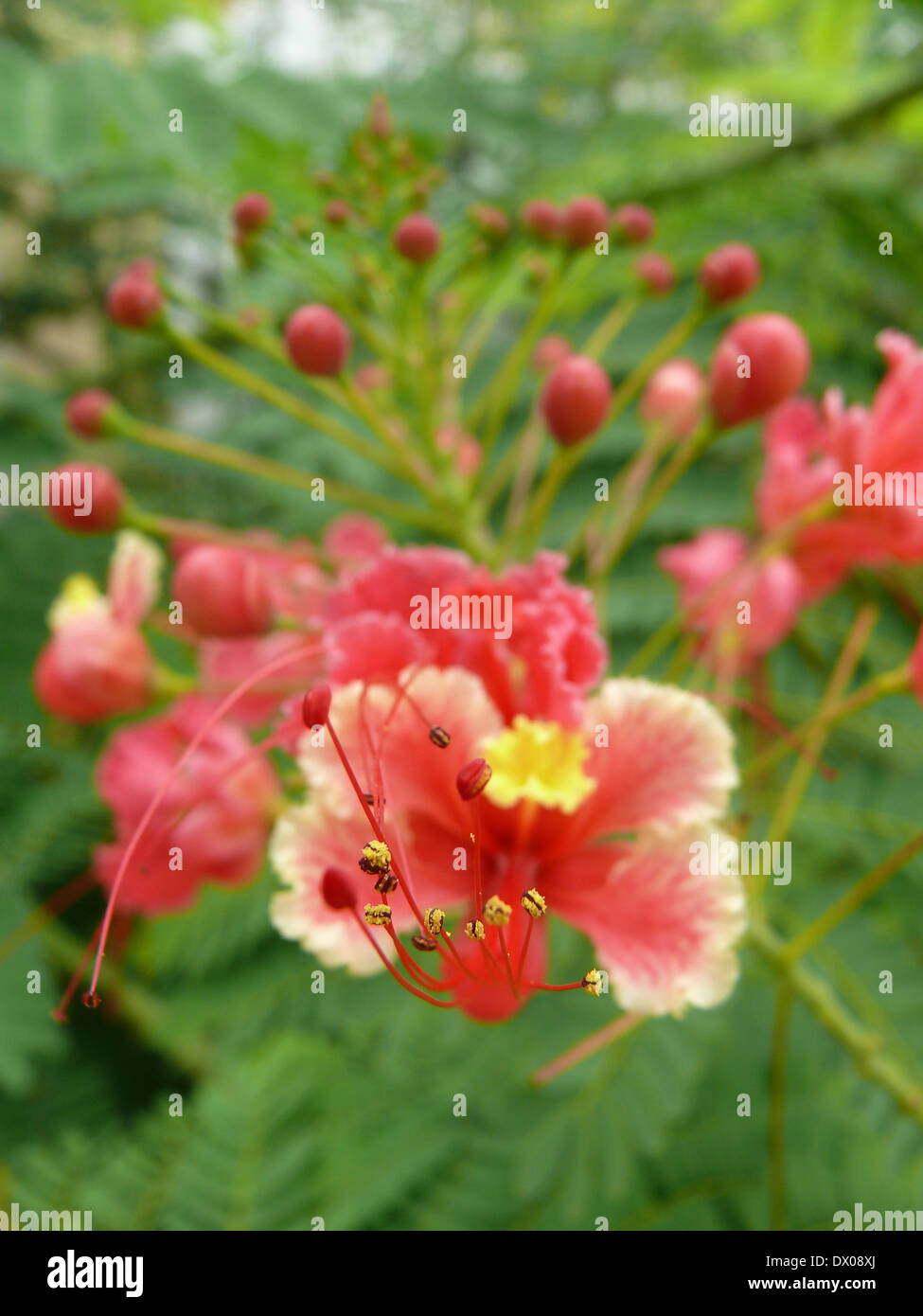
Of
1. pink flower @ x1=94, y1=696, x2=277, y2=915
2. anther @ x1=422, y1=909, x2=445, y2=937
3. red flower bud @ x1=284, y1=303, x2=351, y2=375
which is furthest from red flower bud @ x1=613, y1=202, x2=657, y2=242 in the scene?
anther @ x1=422, y1=909, x2=445, y2=937

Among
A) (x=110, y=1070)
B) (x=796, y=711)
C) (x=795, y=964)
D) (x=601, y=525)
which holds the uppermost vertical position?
(x=601, y=525)

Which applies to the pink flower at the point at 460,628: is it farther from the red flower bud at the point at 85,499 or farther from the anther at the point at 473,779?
the red flower bud at the point at 85,499

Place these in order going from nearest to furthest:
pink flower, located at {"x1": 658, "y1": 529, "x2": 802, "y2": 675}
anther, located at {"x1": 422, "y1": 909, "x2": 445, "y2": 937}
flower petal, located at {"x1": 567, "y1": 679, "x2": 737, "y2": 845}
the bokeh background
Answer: anther, located at {"x1": 422, "y1": 909, "x2": 445, "y2": 937} → flower petal, located at {"x1": 567, "y1": 679, "x2": 737, "y2": 845} → pink flower, located at {"x1": 658, "y1": 529, "x2": 802, "y2": 675} → the bokeh background

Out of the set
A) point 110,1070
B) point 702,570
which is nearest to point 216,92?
point 702,570

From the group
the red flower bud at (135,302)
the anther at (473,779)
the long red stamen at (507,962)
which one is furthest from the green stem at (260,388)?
the long red stamen at (507,962)

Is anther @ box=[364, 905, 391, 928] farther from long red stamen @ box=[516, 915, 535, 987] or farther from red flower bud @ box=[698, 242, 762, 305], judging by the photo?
red flower bud @ box=[698, 242, 762, 305]

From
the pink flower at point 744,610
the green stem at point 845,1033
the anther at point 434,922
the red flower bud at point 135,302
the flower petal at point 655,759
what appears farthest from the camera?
the pink flower at point 744,610

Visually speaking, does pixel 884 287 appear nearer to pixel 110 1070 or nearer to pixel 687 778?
pixel 687 778
